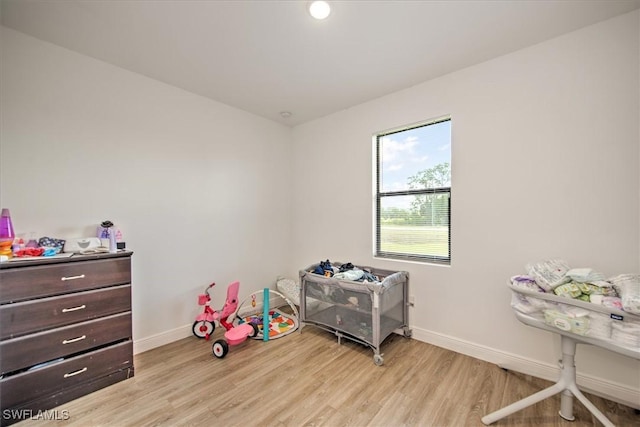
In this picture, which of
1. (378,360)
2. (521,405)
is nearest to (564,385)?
(521,405)

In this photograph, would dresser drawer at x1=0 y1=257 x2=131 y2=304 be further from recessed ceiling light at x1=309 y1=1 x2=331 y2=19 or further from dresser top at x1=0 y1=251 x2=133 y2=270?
recessed ceiling light at x1=309 y1=1 x2=331 y2=19

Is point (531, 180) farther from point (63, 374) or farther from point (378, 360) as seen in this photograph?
point (63, 374)

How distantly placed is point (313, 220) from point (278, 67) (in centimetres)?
196

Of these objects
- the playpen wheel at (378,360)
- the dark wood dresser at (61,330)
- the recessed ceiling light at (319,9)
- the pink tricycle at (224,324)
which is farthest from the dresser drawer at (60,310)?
the recessed ceiling light at (319,9)

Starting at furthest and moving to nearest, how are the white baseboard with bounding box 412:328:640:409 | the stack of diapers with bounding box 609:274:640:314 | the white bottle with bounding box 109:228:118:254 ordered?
the white bottle with bounding box 109:228:118:254 → the white baseboard with bounding box 412:328:640:409 → the stack of diapers with bounding box 609:274:640:314

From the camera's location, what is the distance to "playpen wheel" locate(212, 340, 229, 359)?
239 centimetres

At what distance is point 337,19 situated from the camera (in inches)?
72.2

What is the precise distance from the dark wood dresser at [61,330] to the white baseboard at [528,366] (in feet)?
8.90

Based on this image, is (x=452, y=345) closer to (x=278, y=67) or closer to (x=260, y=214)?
(x=260, y=214)

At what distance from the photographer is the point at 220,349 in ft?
7.86

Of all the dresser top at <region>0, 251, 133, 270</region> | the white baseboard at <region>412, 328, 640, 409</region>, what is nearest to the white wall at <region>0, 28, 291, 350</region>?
the dresser top at <region>0, 251, 133, 270</region>

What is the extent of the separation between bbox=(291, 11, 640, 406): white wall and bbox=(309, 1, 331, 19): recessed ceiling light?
1363 mm

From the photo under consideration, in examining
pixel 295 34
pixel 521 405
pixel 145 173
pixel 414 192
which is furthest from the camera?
pixel 414 192

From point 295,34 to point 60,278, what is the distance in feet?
7.95
